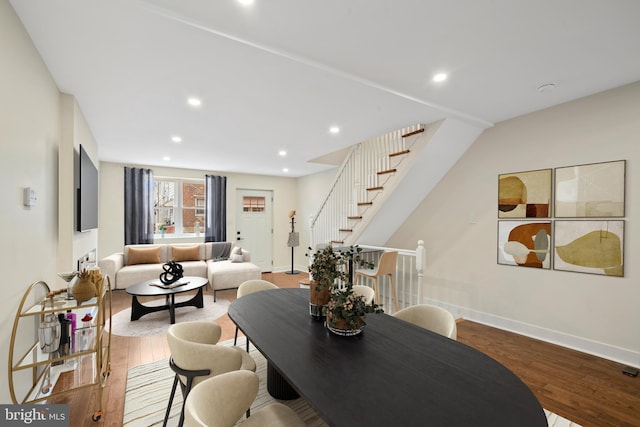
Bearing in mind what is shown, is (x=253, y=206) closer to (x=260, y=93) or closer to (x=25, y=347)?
(x=260, y=93)

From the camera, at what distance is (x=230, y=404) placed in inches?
46.4

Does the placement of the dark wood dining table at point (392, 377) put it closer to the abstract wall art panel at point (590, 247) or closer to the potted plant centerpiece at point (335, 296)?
the potted plant centerpiece at point (335, 296)

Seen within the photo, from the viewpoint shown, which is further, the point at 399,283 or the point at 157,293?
the point at 399,283

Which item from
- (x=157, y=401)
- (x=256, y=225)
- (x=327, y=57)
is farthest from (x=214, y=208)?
(x=327, y=57)

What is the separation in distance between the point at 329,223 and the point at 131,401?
11.9 ft

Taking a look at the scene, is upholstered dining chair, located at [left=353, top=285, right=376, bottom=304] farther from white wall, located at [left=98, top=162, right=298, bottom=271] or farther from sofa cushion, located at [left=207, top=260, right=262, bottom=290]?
white wall, located at [left=98, top=162, right=298, bottom=271]

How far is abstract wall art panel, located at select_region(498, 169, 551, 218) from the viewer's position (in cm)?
308

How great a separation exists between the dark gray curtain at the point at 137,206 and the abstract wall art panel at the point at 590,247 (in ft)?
21.8

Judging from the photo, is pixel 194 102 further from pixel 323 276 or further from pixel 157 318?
pixel 157 318

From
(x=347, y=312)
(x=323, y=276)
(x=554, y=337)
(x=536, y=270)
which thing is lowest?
(x=554, y=337)

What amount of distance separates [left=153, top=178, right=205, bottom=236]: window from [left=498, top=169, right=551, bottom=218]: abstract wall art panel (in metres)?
5.87

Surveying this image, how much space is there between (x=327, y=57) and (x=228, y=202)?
5.24m

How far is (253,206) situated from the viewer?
7117 millimetres

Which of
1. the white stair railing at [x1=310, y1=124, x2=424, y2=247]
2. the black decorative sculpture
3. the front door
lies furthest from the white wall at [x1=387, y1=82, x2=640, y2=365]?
the front door
